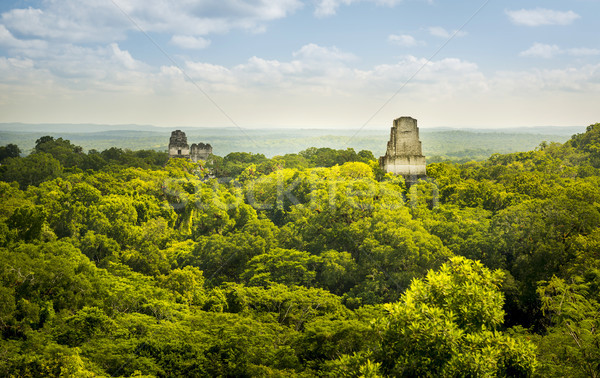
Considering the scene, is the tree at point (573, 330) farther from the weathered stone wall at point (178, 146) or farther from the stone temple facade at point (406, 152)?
the weathered stone wall at point (178, 146)

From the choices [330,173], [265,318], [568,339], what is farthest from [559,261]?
[330,173]

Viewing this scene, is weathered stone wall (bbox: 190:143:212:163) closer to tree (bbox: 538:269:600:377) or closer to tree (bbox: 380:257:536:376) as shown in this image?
tree (bbox: 538:269:600:377)

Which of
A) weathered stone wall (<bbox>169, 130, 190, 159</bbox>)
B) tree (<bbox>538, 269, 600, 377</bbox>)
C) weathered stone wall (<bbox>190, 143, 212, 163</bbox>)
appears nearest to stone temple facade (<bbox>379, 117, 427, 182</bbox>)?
tree (<bbox>538, 269, 600, 377</bbox>)

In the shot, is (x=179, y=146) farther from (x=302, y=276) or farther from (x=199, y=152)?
(x=302, y=276)

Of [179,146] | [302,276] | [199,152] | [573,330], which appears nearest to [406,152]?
[302,276]

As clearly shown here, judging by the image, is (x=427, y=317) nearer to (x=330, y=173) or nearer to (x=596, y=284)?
(x=596, y=284)
